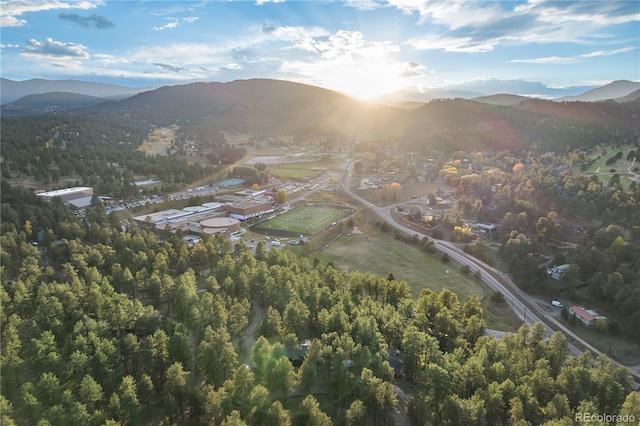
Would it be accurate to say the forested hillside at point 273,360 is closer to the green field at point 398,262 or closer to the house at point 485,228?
the green field at point 398,262

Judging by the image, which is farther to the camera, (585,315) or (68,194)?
(68,194)

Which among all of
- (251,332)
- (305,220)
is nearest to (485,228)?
(305,220)

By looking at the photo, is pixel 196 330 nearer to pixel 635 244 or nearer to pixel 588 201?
pixel 635 244

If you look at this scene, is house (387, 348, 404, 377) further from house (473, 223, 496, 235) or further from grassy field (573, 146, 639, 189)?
grassy field (573, 146, 639, 189)

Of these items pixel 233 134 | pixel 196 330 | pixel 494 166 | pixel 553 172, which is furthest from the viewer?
pixel 233 134

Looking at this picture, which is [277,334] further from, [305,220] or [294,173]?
[294,173]

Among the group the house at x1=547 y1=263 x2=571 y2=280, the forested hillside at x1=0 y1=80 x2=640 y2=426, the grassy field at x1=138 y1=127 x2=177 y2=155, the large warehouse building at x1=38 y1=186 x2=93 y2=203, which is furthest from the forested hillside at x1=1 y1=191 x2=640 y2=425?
the grassy field at x1=138 y1=127 x2=177 y2=155

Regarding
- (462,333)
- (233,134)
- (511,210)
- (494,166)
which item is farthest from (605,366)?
(233,134)
